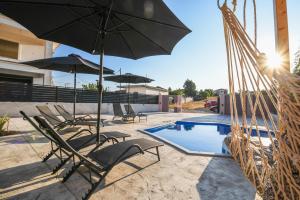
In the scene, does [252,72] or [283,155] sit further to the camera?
[252,72]

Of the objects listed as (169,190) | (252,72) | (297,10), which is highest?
(297,10)

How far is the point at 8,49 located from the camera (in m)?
14.9

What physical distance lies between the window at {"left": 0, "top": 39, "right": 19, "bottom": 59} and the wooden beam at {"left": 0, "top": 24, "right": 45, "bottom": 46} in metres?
0.39

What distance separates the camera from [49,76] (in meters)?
15.3

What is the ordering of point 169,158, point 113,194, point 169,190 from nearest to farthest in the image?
point 113,194, point 169,190, point 169,158

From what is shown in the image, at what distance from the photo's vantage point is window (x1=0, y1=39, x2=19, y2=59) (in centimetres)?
1462

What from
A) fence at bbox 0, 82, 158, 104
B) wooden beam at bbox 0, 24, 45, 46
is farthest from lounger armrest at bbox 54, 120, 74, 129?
wooden beam at bbox 0, 24, 45, 46

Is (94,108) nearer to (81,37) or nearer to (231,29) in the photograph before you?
(81,37)

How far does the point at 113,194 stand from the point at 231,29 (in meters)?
2.36

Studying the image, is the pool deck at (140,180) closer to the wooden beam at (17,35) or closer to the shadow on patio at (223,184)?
the shadow on patio at (223,184)

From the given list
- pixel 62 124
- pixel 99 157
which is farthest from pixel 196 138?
pixel 99 157

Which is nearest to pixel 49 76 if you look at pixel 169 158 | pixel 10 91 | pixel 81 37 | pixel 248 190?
pixel 10 91

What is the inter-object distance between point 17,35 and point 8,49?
1808 millimetres

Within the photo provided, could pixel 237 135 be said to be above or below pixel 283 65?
below
